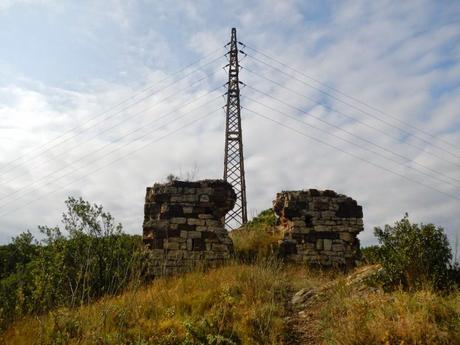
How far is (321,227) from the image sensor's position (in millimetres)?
11039

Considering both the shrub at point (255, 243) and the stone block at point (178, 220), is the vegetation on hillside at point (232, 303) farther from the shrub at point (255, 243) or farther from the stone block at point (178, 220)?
the stone block at point (178, 220)

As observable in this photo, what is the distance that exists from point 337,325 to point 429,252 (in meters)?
2.80

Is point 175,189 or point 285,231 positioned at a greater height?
point 175,189

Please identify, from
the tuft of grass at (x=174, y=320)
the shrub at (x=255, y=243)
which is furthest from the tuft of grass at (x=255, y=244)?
the tuft of grass at (x=174, y=320)

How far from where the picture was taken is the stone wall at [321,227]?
1084cm

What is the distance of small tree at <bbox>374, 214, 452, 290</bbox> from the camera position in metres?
7.46

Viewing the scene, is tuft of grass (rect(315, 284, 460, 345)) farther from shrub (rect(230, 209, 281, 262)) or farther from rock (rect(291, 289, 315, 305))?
shrub (rect(230, 209, 281, 262))

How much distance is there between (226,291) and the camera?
712 centimetres

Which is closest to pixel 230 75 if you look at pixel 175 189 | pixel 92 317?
pixel 175 189

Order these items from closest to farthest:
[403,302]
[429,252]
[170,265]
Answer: [403,302]
[429,252]
[170,265]

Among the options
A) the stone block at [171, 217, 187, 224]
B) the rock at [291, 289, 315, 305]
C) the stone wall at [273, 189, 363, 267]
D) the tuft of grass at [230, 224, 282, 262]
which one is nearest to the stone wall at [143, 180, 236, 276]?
the stone block at [171, 217, 187, 224]

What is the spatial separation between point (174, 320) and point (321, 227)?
5.52m

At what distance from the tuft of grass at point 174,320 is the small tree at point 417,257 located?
2.02 m

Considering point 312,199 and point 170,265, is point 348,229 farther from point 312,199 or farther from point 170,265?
point 170,265
